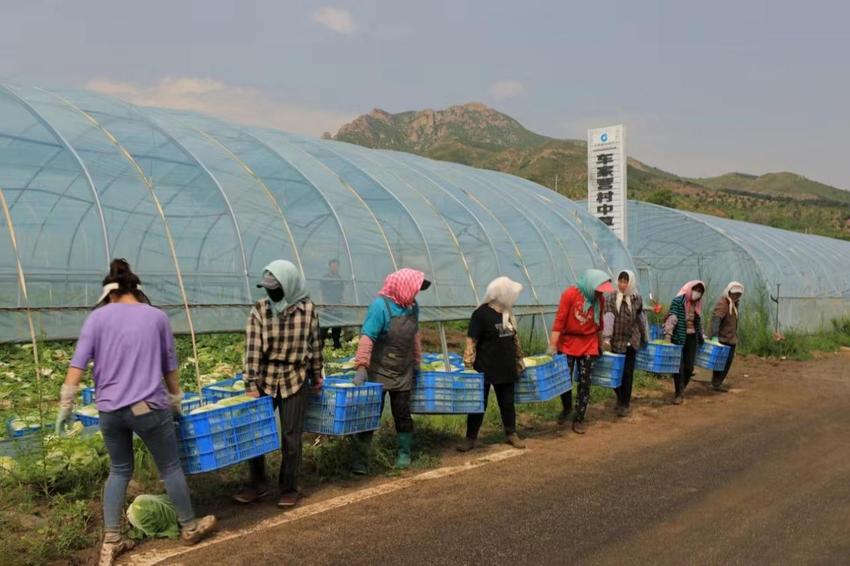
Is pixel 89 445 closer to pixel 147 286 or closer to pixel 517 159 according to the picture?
pixel 147 286

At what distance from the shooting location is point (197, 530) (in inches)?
189

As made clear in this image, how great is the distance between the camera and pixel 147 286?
26.5 feet

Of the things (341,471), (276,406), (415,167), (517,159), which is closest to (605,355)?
(341,471)

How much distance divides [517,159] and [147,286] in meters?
97.1

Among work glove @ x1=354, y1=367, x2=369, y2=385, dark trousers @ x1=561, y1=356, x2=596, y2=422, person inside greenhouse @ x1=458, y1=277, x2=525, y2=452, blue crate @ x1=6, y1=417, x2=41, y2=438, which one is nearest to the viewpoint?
blue crate @ x1=6, y1=417, x2=41, y2=438

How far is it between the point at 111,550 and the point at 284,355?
1.75m

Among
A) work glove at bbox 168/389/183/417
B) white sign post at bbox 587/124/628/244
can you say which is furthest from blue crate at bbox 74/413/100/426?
white sign post at bbox 587/124/628/244

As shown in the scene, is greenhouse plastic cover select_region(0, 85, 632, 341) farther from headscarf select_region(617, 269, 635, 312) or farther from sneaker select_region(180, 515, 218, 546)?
sneaker select_region(180, 515, 218, 546)

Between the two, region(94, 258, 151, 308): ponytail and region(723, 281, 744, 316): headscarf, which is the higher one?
region(94, 258, 151, 308): ponytail

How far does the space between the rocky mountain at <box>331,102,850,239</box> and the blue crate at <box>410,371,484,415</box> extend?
42740mm

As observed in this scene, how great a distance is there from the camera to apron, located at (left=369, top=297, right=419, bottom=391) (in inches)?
260

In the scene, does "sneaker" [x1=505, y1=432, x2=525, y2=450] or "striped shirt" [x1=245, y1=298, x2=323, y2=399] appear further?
"sneaker" [x1=505, y1=432, x2=525, y2=450]

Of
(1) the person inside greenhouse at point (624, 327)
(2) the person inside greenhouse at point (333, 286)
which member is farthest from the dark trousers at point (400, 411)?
(1) the person inside greenhouse at point (624, 327)

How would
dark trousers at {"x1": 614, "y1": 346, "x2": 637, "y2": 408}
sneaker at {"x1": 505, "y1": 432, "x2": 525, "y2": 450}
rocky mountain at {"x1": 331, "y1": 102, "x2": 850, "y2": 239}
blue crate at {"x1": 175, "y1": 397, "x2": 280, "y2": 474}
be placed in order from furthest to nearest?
rocky mountain at {"x1": 331, "y1": 102, "x2": 850, "y2": 239} → dark trousers at {"x1": 614, "y1": 346, "x2": 637, "y2": 408} → sneaker at {"x1": 505, "y1": 432, "x2": 525, "y2": 450} → blue crate at {"x1": 175, "y1": 397, "x2": 280, "y2": 474}
